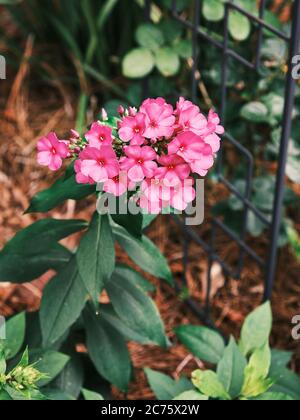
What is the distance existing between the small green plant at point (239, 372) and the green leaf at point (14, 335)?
32 centimetres

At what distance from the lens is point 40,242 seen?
6.63 feet

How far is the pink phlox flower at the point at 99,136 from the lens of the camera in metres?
1.64

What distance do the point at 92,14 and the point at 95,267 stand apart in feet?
4.44

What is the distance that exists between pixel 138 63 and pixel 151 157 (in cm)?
93

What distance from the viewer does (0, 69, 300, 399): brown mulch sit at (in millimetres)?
2514

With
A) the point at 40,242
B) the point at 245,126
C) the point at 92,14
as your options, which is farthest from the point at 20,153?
the point at 40,242

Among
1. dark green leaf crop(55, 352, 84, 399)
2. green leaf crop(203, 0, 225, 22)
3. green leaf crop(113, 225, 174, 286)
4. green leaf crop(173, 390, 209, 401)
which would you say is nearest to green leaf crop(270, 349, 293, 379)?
green leaf crop(173, 390, 209, 401)

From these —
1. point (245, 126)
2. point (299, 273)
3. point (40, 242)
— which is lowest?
point (299, 273)

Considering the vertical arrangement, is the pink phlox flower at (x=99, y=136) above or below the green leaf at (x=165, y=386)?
above

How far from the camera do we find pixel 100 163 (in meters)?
1.64

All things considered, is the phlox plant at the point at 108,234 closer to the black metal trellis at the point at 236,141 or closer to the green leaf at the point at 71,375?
the green leaf at the point at 71,375

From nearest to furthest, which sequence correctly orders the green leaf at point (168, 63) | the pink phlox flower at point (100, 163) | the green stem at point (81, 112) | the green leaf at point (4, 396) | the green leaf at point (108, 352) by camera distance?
the pink phlox flower at point (100, 163) < the green leaf at point (4, 396) < the green leaf at point (108, 352) < the green leaf at point (168, 63) < the green stem at point (81, 112)

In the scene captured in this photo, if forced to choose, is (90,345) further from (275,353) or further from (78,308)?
(275,353)

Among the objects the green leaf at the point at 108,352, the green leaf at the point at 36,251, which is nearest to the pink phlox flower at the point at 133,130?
the green leaf at the point at 36,251
